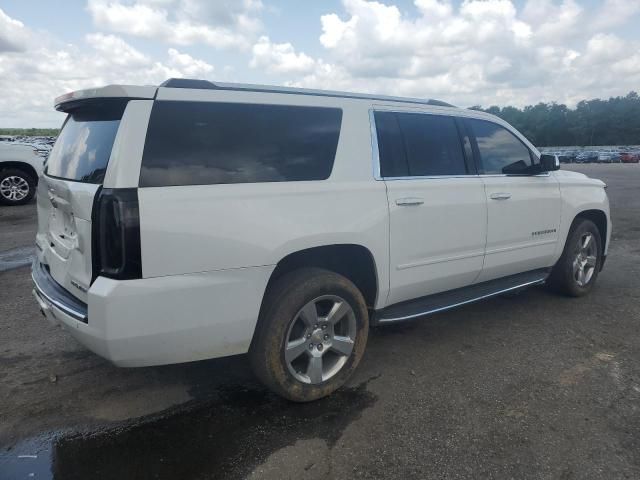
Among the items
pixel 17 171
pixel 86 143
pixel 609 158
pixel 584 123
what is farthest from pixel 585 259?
pixel 584 123

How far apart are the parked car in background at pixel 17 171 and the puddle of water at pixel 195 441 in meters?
9.65

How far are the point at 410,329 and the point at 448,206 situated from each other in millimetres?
1232

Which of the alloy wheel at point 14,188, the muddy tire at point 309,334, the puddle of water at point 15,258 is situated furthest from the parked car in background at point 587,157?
the muddy tire at point 309,334

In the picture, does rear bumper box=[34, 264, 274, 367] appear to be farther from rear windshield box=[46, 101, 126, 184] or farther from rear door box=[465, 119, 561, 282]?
rear door box=[465, 119, 561, 282]

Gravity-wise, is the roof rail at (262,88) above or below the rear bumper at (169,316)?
above

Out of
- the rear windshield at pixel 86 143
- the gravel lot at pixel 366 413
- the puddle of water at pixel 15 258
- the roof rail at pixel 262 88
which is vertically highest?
the roof rail at pixel 262 88

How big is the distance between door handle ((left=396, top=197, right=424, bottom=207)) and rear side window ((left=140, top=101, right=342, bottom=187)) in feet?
1.85

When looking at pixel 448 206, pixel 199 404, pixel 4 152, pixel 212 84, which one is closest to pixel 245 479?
pixel 199 404

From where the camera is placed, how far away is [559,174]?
4.84 metres

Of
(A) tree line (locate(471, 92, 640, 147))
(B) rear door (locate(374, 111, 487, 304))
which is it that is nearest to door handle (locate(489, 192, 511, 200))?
(B) rear door (locate(374, 111, 487, 304))

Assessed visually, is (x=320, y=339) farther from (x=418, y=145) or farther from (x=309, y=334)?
(x=418, y=145)

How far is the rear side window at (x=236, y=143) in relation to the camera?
2527mm

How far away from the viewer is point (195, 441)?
8.85 ft

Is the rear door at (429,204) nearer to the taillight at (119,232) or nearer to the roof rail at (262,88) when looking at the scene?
the roof rail at (262,88)
